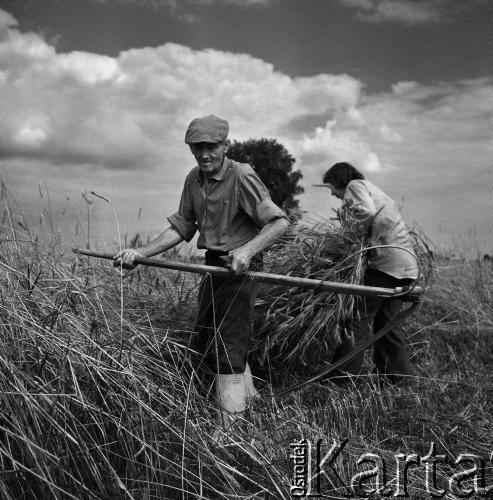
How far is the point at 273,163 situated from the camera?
10.8 meters

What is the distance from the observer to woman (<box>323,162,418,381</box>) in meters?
4.22

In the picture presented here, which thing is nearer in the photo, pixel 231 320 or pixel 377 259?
pixel 231 320

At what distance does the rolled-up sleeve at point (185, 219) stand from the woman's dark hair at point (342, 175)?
1.20 m

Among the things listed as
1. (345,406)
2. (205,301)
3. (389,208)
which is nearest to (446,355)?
(389,208)

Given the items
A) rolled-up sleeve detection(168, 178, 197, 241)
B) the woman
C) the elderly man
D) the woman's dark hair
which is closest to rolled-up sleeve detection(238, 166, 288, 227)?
the elderly man

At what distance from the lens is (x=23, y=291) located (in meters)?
3.06

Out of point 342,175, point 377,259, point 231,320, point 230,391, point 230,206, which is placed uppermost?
point 342,175

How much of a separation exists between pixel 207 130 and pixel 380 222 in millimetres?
1476

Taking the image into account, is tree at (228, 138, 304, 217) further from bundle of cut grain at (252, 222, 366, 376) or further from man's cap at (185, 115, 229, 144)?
man's cap at (185, 115, 229, 144)

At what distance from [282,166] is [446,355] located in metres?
5.97

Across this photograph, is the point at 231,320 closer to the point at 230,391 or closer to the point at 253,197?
the point at 230,391

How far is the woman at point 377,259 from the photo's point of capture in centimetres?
422

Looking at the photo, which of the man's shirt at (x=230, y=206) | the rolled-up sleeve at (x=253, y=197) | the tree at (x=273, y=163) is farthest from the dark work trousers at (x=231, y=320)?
the tree at (x=273, y=163)

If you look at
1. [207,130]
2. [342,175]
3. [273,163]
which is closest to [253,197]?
[207,130]
